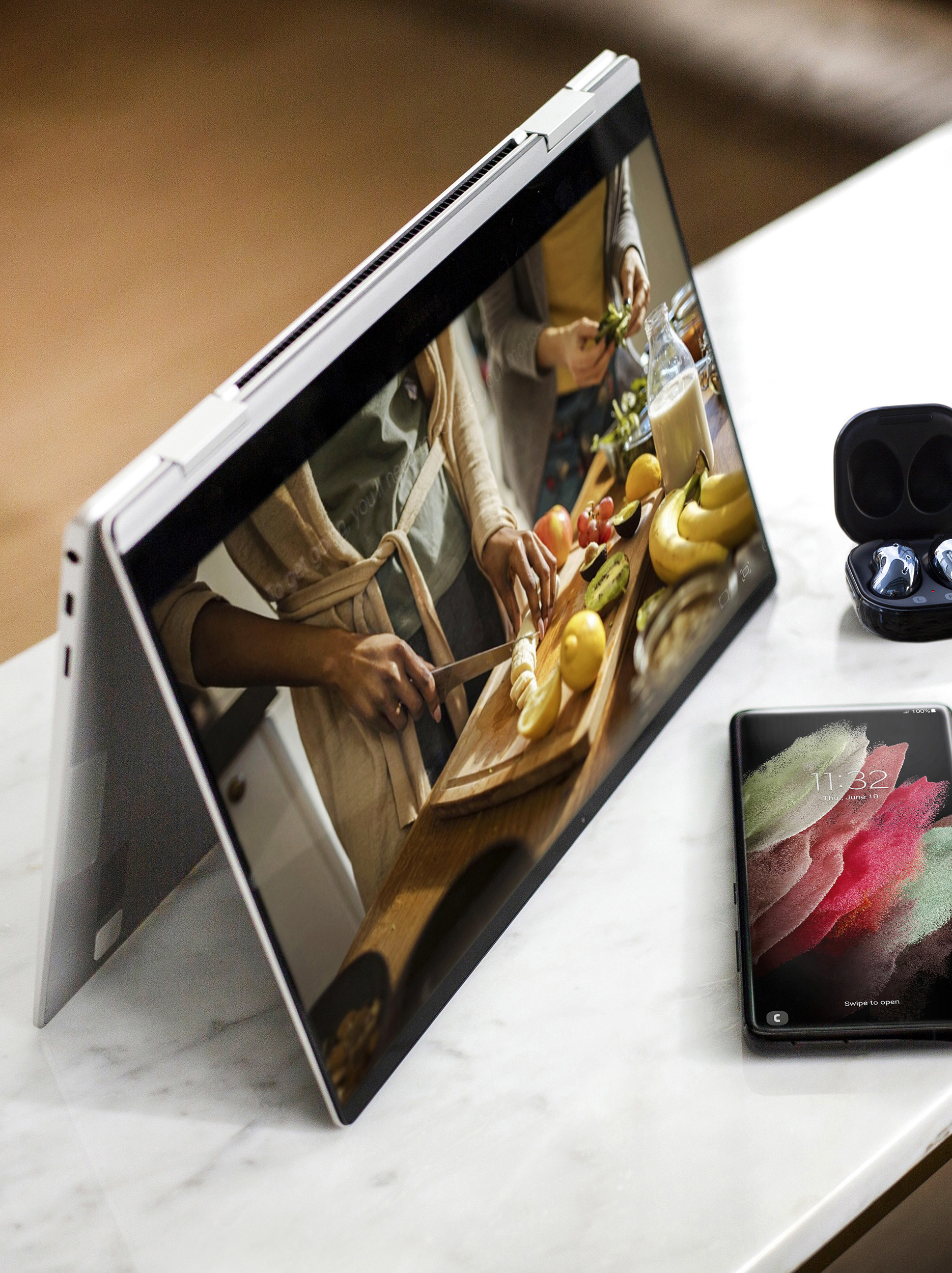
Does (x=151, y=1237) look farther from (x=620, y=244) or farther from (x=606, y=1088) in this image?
(x=620, y=244)

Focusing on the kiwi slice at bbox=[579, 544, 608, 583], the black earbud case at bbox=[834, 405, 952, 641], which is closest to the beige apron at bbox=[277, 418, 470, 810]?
the kiwi slice at bbox=[579, 544, 608, 583]

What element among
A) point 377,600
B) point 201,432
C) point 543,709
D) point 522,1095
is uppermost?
point 201,432

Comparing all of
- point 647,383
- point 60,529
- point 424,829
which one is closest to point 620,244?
point 647,383

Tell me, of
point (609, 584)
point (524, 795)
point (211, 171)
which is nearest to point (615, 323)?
point (609, 584)

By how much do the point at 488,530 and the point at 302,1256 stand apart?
33cm

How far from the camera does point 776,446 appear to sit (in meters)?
0.90

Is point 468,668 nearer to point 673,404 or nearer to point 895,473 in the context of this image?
point 673,404

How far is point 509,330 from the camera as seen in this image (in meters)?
0.61

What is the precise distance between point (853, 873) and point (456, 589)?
0.24 metres

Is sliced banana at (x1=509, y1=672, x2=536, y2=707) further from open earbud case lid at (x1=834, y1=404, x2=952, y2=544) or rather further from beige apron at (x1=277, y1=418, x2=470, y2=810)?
open earbud case lid at (x1=834, y1=404, x2=952, y2=544)

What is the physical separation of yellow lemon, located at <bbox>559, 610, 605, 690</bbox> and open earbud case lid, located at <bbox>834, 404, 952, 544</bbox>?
0.21 metres

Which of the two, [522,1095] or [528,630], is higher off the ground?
[528,630]

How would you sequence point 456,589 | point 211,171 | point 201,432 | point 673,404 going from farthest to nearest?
point 211,171
point 673,404
point 456,589
point 201,432

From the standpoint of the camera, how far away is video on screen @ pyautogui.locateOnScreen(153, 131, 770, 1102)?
0.50 m
